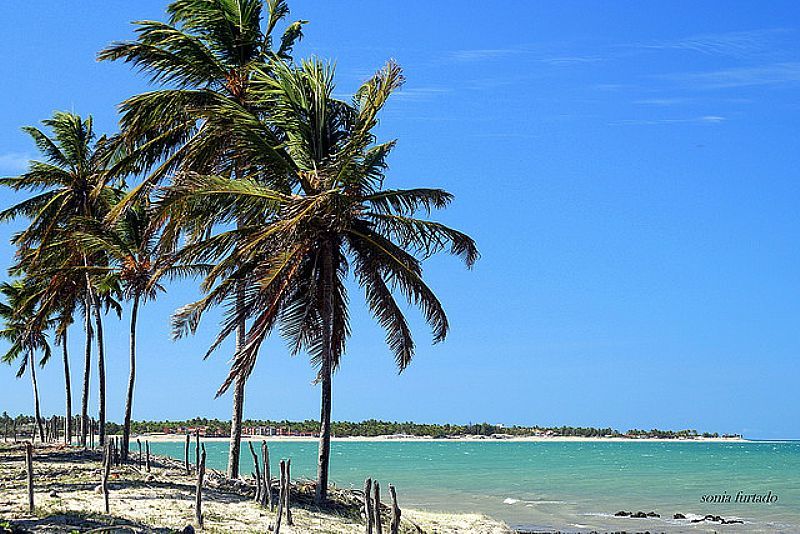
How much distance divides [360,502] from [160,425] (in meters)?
106

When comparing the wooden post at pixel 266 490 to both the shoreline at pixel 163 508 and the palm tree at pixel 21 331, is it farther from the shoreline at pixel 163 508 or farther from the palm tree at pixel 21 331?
the palm tree at pixel 21 331

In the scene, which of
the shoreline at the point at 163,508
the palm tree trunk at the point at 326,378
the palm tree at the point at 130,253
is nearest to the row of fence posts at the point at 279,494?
the shoreline at the point at 163,508

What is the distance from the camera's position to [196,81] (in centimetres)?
2505

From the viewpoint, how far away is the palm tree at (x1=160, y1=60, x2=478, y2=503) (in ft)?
69.6

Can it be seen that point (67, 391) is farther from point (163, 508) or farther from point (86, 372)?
point (163, 508)

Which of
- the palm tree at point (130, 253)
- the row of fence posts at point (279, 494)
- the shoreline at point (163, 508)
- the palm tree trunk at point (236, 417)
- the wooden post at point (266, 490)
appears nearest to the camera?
the shoreline at point (163, 508)

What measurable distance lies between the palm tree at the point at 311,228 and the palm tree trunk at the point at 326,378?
0.03 m

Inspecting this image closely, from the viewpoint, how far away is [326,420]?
890 inches

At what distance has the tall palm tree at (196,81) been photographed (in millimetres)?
23719

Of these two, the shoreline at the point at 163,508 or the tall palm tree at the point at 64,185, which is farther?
the tall palm tree at the point at 64,185

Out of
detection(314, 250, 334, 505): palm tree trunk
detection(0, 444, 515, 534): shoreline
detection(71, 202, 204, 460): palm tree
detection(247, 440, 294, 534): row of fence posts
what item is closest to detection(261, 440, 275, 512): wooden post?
detection(247, 440, 294, 534): row of fence posts

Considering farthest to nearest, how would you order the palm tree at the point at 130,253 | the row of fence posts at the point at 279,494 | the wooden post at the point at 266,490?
the palm tree at the point at 130,253, the wooden post at the point at 266,490, the row of fence posts at the point at 279,494

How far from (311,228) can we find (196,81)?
20.0ft
